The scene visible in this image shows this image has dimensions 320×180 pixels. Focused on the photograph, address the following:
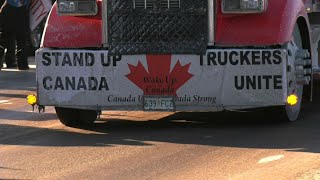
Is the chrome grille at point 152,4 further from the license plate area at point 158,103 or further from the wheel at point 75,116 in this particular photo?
the wheel at point 75,116

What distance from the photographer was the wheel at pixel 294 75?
8.48m

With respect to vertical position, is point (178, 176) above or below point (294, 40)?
below

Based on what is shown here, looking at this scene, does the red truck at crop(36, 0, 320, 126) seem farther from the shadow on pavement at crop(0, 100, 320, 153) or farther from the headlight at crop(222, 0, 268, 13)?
the shadow on pavement at crop(0, 100, 320, 153)

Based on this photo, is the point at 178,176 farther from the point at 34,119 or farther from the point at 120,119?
the point at 34,119

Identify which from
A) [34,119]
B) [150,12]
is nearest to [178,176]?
[150,12]

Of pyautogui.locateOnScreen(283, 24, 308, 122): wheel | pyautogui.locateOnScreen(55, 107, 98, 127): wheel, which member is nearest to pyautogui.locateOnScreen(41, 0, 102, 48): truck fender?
pyautogui.locateOnScreen(55, 107, 98, 127): wheel

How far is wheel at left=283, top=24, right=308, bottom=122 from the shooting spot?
8.48 metres

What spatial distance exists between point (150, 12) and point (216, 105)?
137 centimetres

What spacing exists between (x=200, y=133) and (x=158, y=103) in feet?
2.06

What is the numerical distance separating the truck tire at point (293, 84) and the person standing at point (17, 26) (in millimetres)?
8436

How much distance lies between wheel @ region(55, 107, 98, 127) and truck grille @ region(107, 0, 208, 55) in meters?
1.21

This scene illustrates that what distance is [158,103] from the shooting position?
27.9 feet

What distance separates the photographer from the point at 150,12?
28.1 feet

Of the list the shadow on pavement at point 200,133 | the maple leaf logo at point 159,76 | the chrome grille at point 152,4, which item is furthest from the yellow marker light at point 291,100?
the chrome grille at point 152,4
